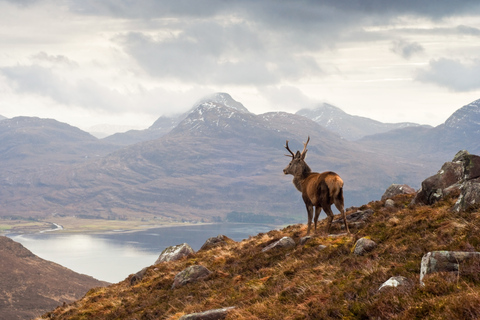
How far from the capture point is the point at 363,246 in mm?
16625

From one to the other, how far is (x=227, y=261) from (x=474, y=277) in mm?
15329

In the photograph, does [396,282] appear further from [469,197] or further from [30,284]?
[30,284]

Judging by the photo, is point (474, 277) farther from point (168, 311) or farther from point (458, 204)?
point (168, 311)

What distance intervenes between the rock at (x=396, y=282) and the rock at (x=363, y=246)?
5072 millimetres

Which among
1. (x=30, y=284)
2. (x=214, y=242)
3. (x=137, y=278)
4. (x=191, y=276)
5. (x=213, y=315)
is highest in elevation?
(x=213, y=315)

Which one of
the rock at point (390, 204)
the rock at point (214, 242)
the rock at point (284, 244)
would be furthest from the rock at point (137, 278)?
the rock at point (390, 204)

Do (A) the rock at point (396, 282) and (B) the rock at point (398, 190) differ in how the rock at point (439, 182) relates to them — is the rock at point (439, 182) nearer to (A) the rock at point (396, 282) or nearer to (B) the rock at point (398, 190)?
(B) the rock at point (398, 190)

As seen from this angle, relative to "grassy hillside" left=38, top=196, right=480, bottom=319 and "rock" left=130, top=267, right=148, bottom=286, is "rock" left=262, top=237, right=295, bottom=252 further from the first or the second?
"rock" left=130, top=267, right=148, bottom=286

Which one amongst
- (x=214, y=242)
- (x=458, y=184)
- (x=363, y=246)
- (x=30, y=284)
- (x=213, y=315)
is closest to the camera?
(x=213, y=315)

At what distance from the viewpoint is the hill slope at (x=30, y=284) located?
396 ft

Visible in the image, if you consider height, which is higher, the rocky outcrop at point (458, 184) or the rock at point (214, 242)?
the rocky outcrop at point (458, 184)

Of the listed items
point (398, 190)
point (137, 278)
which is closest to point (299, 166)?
point (137, 278)

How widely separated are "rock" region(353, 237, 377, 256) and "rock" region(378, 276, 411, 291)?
507cm

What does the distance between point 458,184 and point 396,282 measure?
13.8 meters
